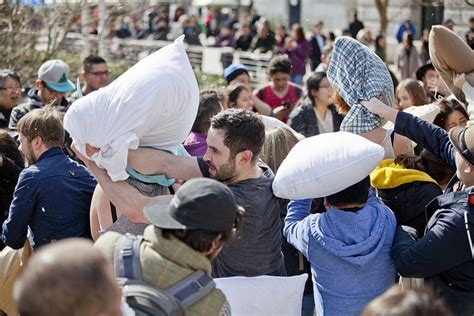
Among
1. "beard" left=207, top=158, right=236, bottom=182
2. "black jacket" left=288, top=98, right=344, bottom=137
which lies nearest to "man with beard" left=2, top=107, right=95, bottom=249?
"beard" left=207, top=158, right=236, bottom=182

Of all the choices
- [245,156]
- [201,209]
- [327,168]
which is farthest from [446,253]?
[201,209]

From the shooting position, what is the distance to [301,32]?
1970 cm

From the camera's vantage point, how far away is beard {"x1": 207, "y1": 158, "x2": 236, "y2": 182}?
3.97 meters

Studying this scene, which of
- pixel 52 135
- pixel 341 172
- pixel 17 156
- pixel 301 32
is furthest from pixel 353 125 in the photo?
pixel 301 32

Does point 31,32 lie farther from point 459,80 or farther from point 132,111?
point 132,111

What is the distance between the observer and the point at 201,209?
296 cm

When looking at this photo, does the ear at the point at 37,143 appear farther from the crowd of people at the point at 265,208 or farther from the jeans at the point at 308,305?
the jeans at the point at 308,305

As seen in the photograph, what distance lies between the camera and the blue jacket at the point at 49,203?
476 centimetres

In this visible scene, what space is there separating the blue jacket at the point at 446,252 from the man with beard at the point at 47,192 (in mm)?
1861

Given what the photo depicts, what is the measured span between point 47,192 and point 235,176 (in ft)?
4.25

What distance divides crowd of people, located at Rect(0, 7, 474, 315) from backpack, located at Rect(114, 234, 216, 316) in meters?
0.02

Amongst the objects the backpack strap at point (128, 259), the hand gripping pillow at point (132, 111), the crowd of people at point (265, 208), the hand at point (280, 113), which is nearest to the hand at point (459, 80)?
the crowd of people at point (265, 208)

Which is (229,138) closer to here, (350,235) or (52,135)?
(350,235)

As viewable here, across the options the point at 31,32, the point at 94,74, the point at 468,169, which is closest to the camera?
the point at 468,169
